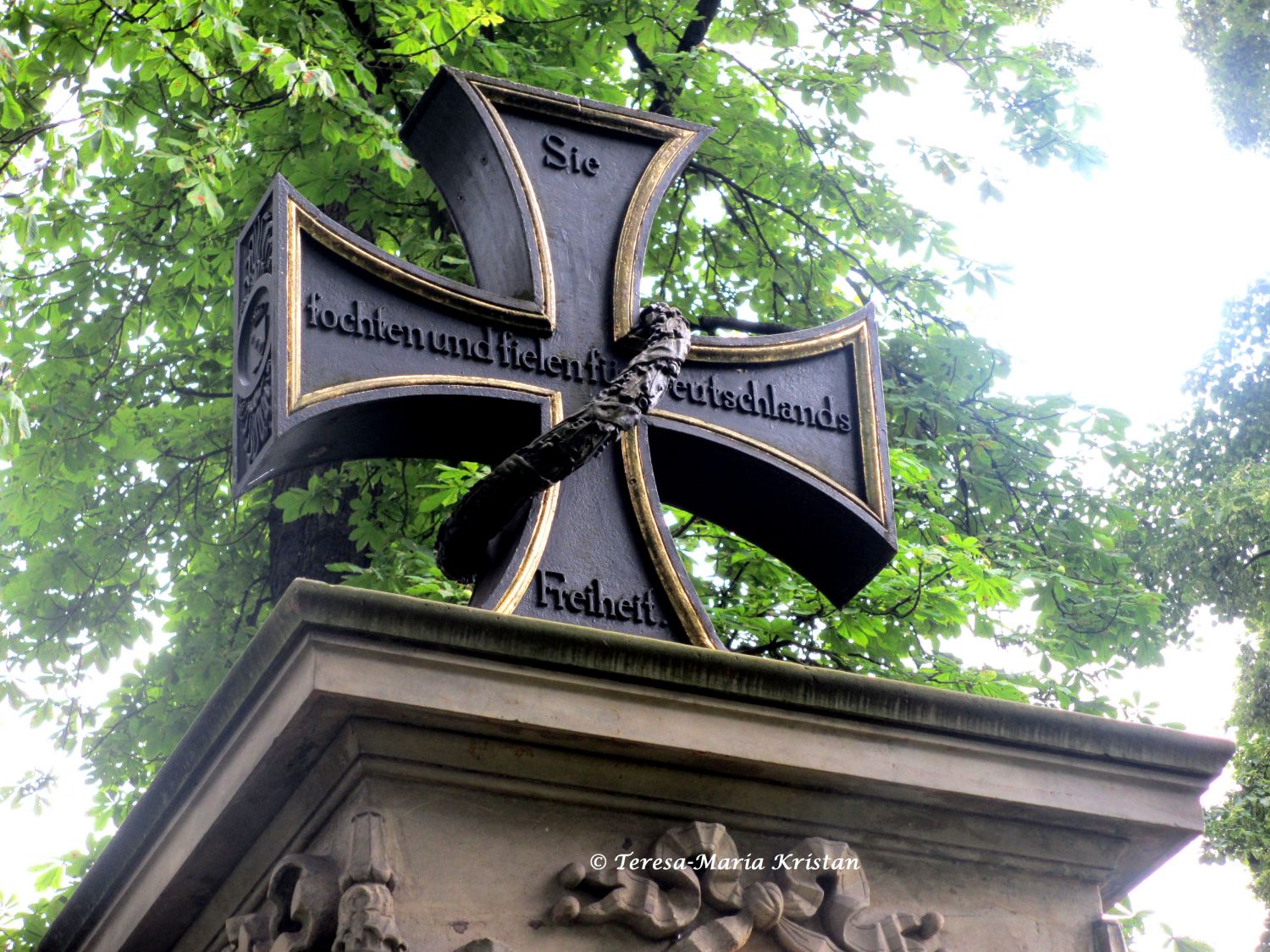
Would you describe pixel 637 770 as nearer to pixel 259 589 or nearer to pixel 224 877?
pixel 224 877

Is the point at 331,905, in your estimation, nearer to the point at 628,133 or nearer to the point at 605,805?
the point at 605,805

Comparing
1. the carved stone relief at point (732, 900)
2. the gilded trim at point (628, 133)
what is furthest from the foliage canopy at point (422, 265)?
the carved stone relief at point (732, 900)

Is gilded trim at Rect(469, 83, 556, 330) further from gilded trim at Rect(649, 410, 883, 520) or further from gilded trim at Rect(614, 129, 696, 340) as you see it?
gilded trim at Rect(649, 410, 883, 520)

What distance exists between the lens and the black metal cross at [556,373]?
3.22m

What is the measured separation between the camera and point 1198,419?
18.0 meters

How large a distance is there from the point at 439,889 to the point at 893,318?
696 centimetres

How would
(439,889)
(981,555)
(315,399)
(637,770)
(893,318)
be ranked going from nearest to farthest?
(439,889)
(637,770)
(315,399)
(981,555)
(893,318)

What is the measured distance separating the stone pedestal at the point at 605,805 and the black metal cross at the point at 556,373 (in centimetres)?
44

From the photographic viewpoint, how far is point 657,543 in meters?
3.33

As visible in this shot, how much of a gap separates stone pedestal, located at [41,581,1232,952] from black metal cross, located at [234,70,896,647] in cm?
44

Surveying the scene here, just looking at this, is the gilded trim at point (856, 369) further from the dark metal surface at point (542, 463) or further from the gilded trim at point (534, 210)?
the gilded trim at point (534, 210)

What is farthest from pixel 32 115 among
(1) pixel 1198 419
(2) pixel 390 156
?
(1) pixel 1198 419

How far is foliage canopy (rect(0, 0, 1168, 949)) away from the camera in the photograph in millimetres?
6988

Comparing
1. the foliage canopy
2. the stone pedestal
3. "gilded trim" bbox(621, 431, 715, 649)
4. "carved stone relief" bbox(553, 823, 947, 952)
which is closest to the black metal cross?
"gilded trim" bbox(621, 431, 715, 649)
